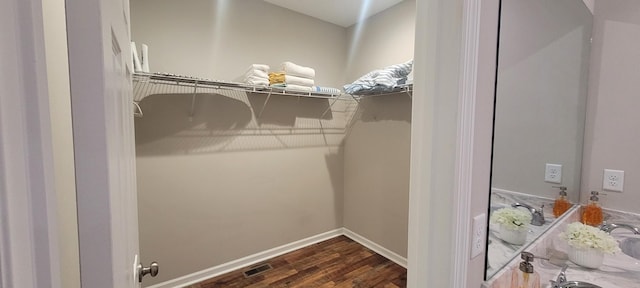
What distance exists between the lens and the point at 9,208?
0.70 feet

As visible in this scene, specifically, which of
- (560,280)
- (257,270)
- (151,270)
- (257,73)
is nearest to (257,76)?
(257,73)

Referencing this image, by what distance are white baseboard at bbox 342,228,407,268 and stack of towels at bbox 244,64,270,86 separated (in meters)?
1.95

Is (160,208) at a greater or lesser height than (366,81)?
lesser

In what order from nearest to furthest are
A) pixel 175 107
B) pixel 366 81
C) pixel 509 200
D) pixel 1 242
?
pixel 1 242, pixel 509 200, pixel 175 107, pixel 366 81

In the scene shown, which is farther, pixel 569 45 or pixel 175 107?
pixel 175 107

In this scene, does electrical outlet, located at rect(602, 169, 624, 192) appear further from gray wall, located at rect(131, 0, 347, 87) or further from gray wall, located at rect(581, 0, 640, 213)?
gray wall, located at rect(131, 0, 347, 87)

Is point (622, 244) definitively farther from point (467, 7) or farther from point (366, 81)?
point (366, 81)

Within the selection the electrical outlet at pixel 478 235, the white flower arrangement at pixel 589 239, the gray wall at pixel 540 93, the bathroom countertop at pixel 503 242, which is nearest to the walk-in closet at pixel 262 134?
the gray wall at pixel 540 93

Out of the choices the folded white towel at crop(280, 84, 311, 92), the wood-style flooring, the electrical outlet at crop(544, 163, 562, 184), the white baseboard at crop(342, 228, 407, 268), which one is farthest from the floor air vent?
the electrical outlet at crop(544, 163, 562, 184)

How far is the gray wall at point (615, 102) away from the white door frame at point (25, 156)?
2143 mm

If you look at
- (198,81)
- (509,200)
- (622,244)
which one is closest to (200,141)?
(198,81)

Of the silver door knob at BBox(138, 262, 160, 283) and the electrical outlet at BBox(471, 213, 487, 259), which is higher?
the electrical outlet at BBox(471, 213, 487, 259)

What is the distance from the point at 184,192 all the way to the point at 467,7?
2143 millimetres

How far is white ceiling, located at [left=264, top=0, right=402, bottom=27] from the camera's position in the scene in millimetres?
2326
